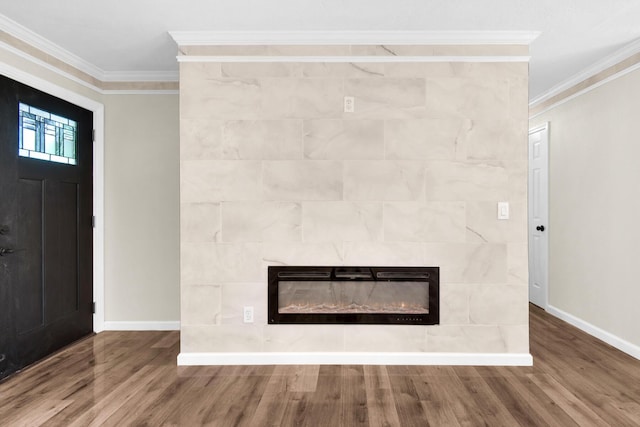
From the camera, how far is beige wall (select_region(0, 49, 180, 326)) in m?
3.85

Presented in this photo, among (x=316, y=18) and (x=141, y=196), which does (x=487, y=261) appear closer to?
(x=316, y=18)

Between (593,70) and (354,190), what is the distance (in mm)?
2600

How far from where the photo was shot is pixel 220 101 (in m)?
3.00

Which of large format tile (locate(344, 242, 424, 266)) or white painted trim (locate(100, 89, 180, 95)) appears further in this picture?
white painted trim (locate(100, 89, 180, 95))

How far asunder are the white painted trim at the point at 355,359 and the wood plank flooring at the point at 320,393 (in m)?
0.06

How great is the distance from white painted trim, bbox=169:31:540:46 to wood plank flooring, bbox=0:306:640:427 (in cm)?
244

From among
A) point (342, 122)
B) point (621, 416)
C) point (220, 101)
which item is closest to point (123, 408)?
point (220, 101)

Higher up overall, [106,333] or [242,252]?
[242,252]

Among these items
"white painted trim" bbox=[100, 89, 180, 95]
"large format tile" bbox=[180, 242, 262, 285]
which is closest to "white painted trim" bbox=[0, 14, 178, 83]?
"white painted trim" bbox=[100, 89, 180, 95]

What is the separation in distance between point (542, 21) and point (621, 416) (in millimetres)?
2548

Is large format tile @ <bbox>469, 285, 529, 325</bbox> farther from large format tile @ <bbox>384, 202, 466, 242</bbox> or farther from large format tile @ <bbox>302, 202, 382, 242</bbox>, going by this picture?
large format tile @ <bbox>302, 202, 382, 242</bbox>

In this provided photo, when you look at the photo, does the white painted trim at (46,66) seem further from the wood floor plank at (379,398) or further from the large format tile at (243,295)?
A: the wood floor plank at (379,398)

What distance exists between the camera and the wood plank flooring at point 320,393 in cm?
225

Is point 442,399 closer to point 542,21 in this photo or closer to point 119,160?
point 542,21
